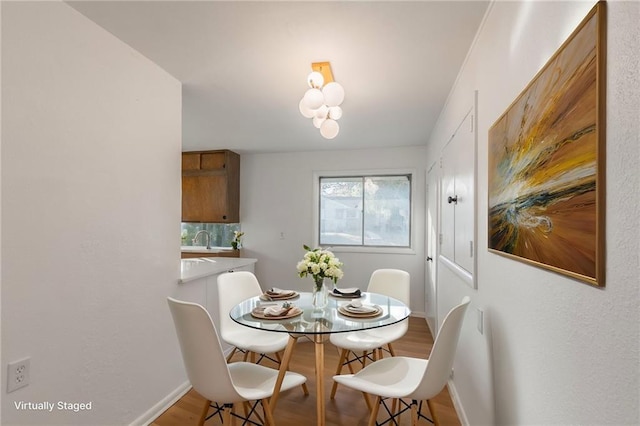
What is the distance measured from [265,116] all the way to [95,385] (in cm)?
249

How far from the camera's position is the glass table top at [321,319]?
5.48 feet

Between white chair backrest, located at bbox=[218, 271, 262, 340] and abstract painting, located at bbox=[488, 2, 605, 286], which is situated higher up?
abstract painting, located at bbox=[488, 2, 605, 286]

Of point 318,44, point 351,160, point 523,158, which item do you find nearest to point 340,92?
point 318,44

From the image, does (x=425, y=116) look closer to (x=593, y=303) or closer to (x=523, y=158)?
(x=523, y=158)

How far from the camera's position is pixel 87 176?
163 cm

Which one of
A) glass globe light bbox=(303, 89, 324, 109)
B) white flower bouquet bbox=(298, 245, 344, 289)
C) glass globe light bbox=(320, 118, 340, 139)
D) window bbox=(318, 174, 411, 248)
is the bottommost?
white flower bouquet bbox=(298, 245, 344, 289)

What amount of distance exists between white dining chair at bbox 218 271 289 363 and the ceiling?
5.11 feet

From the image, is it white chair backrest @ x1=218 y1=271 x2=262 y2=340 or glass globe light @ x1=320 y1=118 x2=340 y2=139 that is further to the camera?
white chair backrest @ x1=218 y1=271 x2=262 y2=340

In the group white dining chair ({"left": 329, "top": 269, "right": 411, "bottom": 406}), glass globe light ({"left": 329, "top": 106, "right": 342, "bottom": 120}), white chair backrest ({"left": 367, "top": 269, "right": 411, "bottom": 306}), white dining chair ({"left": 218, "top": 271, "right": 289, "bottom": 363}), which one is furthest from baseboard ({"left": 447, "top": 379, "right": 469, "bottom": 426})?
glass globe light ({"left": 329, "top": 106, "right": 342, "bottom": 120})

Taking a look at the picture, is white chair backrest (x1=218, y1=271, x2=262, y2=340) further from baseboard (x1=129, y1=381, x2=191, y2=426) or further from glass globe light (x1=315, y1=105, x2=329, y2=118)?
glass globe light (x1=315, y1=105, x2=329, y2=118)

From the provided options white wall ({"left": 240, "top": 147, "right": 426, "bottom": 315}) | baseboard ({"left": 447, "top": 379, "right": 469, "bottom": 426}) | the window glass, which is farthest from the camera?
the window glass

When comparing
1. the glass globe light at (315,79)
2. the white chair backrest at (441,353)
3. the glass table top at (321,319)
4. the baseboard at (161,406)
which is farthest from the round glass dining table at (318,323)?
the glass globe light at (315,79)

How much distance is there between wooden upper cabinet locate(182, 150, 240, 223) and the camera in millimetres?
4500

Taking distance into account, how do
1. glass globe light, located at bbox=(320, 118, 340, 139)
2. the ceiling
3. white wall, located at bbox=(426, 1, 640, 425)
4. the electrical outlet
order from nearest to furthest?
1. white wall, located at bbox=(426, 1, 640, 425)
2. the electrical outlet
3. the ceiling
4. glass globe light, located at bbox=(320, 118, 340, 139)
